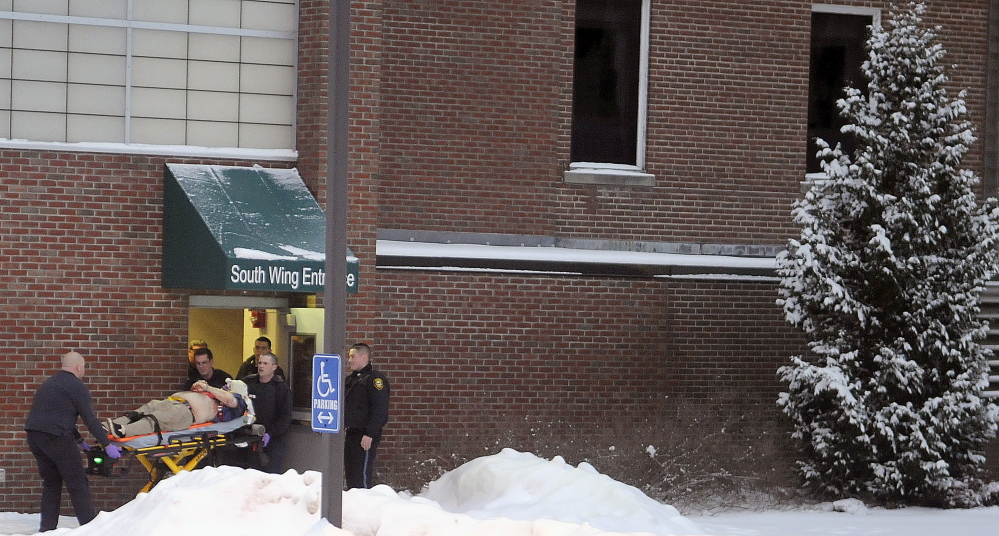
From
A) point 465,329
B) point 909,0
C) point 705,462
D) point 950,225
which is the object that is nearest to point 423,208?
point 465,329

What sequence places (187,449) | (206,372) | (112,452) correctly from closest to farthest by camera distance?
(112,452), (187,449), (206,372)

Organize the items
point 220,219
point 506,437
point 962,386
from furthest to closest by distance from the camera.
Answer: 1. point 506,437
2. point 962,386
3. point 220,219

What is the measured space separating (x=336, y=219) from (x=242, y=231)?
14.6 ft

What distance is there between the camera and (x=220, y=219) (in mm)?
12547

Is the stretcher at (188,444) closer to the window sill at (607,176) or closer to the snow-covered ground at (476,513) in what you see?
the snow-covered ground at (476,513)

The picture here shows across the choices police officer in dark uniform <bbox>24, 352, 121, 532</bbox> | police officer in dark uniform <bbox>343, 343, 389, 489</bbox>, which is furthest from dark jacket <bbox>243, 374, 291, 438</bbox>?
police officer in dark uniform <bbox>24, 352, 121, 532</bbox>

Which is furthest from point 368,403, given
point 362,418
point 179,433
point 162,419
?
point 162,419

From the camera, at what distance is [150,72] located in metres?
13.3

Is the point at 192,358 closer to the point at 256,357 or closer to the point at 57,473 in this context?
the point at 256,357

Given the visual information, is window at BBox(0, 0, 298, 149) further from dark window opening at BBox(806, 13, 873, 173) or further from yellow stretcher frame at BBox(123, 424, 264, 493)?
dark window opening at BBox(806, 13, 873, 173)

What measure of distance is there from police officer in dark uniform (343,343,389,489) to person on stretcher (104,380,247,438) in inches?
43.3

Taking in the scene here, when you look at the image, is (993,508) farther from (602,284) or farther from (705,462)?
(602,284)

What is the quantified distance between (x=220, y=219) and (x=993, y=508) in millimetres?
9159

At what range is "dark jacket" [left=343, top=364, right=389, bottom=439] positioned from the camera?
38.0ft
